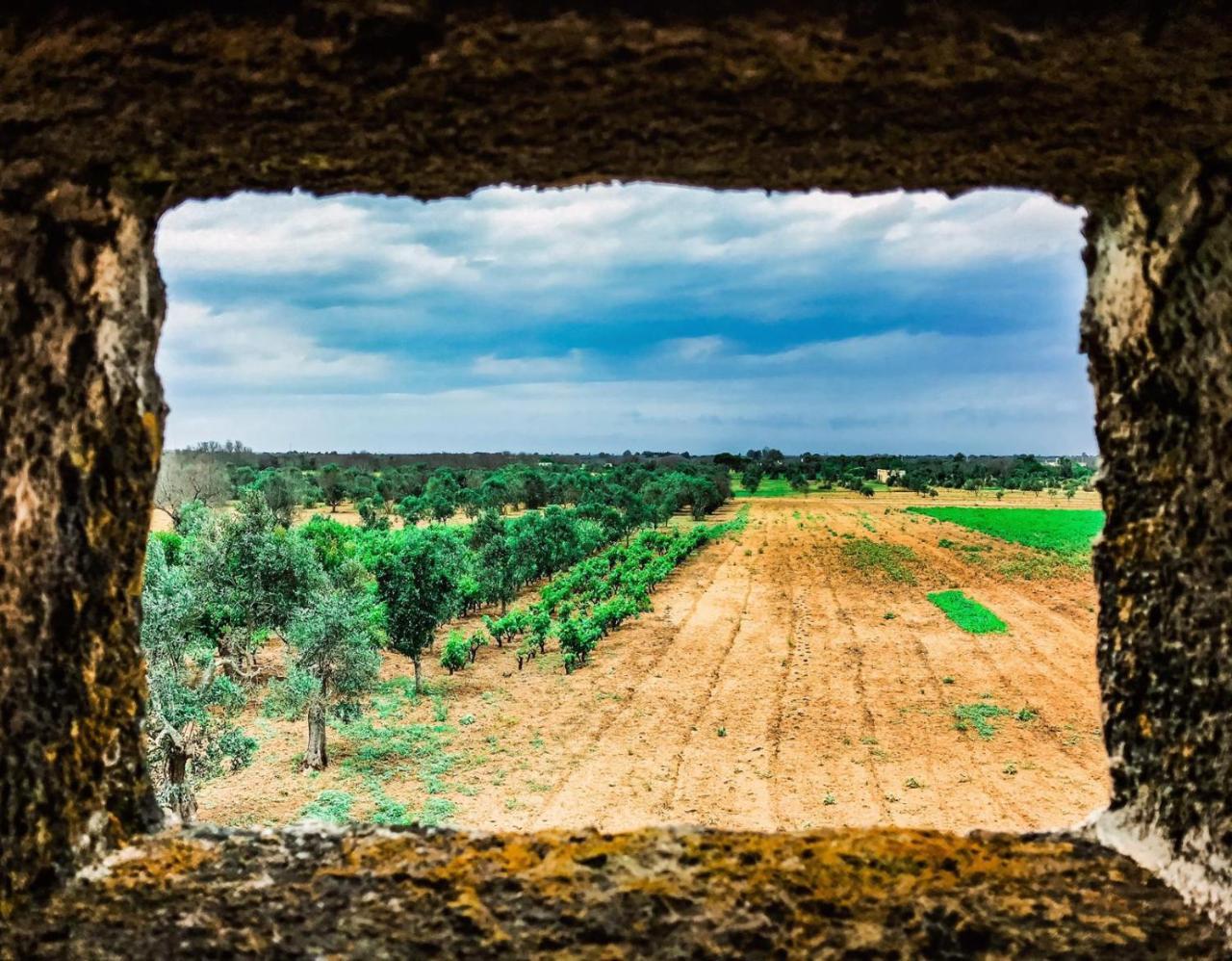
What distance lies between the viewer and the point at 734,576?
36.3 meters

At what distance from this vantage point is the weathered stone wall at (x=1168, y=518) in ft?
6.72

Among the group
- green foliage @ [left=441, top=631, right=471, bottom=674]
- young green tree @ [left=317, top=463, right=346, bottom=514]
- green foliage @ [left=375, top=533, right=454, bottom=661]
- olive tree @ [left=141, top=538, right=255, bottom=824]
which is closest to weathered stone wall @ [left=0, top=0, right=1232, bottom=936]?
olive tree @ [left=141, top=538, right=255, bottom=824]

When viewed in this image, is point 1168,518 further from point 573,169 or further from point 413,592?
point 413,592

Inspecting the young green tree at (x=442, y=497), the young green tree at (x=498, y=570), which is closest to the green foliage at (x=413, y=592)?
the young green tree at (x=498, y=570)

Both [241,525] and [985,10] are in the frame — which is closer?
[985,10]

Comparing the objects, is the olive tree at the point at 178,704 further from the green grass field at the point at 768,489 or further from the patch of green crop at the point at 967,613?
the green grass field at the point at 768,489

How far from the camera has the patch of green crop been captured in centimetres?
2670

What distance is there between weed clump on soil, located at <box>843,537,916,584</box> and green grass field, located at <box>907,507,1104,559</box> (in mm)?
6976

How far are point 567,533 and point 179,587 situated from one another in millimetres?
21906

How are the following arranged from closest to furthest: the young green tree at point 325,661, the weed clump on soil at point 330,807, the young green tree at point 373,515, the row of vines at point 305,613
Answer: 1. the row of vines at point 305,613
2. the weed clump on soil at point 330,807
3. the young green tree at point 325,661
4. the young green tree at point 373,515

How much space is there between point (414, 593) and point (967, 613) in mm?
17603

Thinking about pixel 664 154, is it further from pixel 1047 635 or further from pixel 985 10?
pixel 1047 635

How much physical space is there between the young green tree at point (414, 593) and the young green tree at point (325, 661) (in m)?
3.54

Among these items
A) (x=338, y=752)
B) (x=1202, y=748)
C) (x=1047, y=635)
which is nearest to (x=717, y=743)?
(x=338, y=752)
